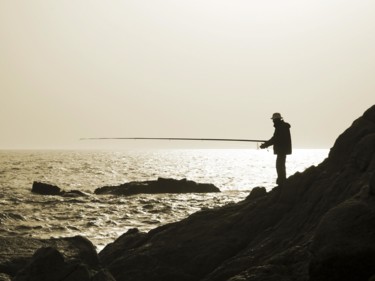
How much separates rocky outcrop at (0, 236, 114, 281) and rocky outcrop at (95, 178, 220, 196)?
28924 mm

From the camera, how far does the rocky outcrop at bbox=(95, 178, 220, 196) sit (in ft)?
138

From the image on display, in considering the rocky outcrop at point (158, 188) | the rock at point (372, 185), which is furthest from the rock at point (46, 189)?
the rock at point (372, 185)

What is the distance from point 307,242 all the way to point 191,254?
3159 millimetres

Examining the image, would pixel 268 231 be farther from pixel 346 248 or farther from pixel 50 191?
pixel 50 191

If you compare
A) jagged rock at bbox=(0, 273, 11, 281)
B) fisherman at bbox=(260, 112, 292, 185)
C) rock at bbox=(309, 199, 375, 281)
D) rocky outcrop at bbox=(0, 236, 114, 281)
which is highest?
fisherman at bbox=(260, 112, 292, 185)

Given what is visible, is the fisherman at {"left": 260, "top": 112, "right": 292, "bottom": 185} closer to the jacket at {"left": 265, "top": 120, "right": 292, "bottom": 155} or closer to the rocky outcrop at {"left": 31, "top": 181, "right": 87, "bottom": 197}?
the jacket at {"left": 265, "top": 120, "right": 292, "bottom": 155}

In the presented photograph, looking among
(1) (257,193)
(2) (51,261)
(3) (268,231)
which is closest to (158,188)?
(1) (257,193)

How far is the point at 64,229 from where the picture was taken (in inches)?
872

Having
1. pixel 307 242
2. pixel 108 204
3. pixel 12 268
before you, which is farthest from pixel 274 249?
pixel 108 204

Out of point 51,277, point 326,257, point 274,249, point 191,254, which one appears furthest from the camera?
point 191,254

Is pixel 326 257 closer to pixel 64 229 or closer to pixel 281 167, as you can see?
pixel 281 167

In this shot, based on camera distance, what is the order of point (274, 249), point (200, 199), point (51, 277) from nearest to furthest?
point (51, 277) < point (274, 249) < point (200, 199)

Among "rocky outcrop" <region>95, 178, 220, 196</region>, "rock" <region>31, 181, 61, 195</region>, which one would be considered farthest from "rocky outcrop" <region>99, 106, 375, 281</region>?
"rocky outcrop" <region>95, 178, 220, 196</region>

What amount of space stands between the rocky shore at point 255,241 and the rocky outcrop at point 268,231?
0.02 metres
